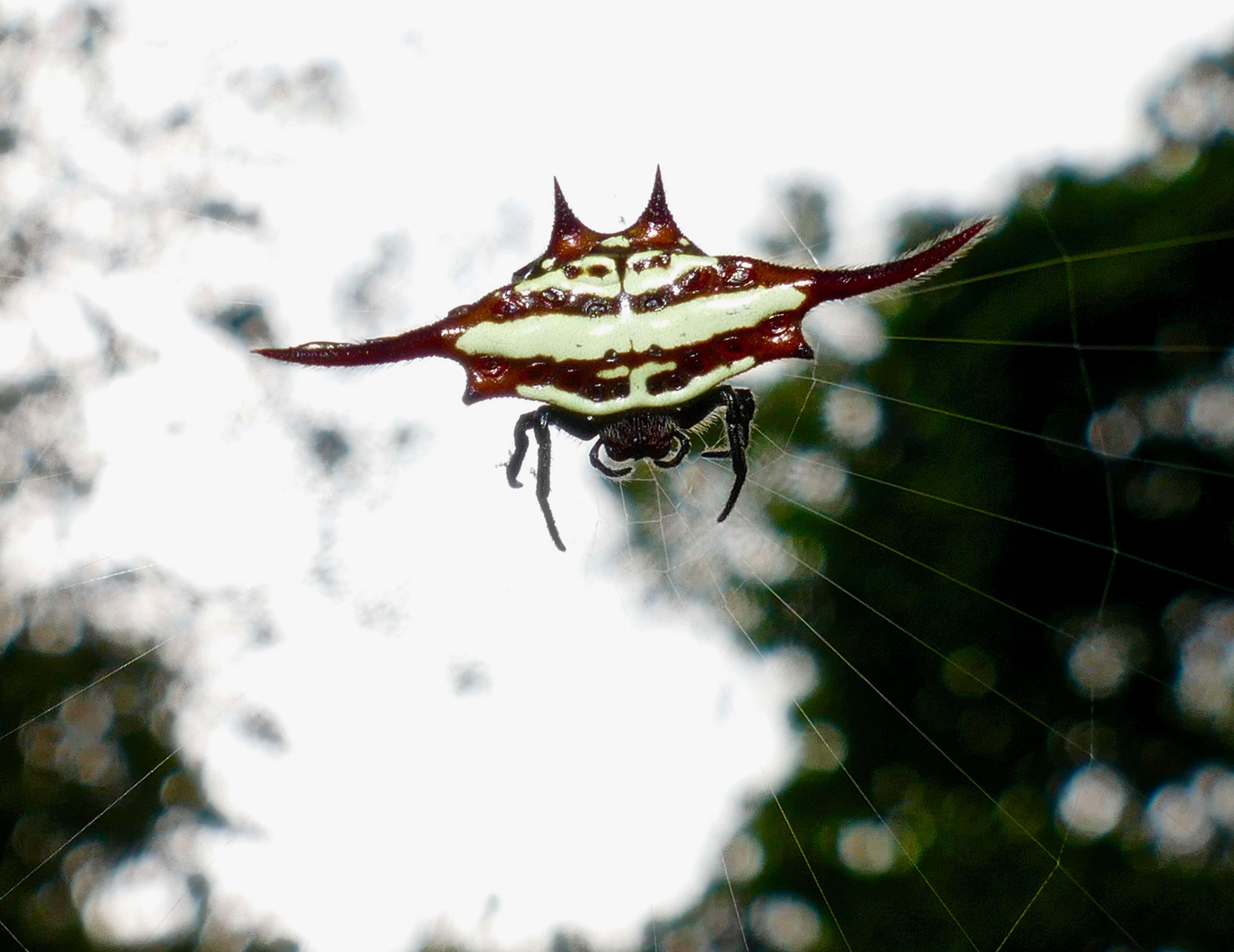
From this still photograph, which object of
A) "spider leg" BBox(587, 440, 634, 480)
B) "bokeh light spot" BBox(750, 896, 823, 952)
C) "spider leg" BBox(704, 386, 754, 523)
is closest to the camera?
"spider leg" BBox(704, 386, 754, 523)

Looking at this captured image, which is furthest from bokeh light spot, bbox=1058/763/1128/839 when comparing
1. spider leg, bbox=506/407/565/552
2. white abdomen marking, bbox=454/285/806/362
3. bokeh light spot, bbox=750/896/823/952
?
white abdomen marking, bbox=454/285/806/362

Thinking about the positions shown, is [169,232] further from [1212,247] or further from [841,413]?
[1212,247]

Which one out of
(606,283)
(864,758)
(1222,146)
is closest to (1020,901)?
(864,758)

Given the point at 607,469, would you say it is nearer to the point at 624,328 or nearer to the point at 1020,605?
the point at 624,328

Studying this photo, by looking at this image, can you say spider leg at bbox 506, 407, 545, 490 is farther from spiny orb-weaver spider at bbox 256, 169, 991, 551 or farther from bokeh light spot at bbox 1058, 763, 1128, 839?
bokeh light spot at bbox 1058, 763, 1128, 839

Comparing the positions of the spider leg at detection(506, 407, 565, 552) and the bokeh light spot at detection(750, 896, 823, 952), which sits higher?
the spider leg at detection(506, 407, 565, 552)

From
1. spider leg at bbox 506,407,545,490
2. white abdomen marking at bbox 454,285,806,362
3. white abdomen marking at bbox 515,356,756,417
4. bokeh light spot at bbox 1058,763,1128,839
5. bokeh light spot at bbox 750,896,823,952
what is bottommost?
bokeh light spot at bbox 750,896,823,952

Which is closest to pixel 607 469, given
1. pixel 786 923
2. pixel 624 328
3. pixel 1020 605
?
pixel 624 328

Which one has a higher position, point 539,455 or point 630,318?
point 630,318
